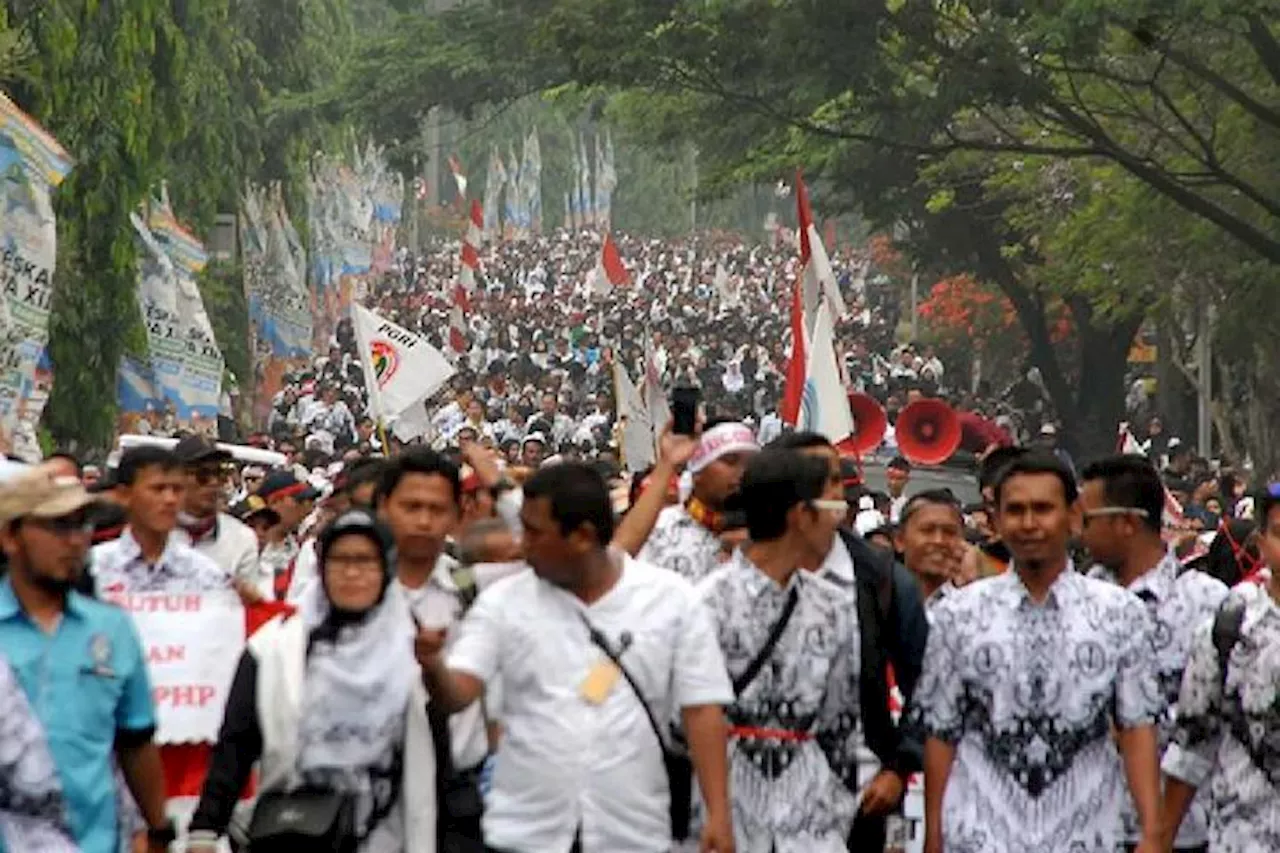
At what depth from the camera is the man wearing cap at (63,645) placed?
7590mm

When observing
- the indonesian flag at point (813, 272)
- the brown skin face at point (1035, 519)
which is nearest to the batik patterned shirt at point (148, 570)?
the brown skin face at point (1035, 519)

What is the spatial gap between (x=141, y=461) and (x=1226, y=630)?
3.49m

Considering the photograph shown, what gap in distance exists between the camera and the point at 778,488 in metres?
8.30

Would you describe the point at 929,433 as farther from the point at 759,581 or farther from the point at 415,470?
the point at 415,470

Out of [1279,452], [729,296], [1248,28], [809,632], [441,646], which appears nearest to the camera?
[441,646]

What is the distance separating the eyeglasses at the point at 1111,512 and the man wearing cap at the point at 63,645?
2872 millimetres

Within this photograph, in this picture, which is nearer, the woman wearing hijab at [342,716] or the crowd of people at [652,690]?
the crowd of people at [652,690]

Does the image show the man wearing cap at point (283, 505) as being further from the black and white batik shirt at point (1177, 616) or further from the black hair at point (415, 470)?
the black hair at point (415, 470)

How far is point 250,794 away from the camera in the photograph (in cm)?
815

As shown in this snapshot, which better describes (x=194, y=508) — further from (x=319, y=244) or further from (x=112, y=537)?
(x=319, y=244)

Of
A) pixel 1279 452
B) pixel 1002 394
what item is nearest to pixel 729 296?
pixel 1002 394

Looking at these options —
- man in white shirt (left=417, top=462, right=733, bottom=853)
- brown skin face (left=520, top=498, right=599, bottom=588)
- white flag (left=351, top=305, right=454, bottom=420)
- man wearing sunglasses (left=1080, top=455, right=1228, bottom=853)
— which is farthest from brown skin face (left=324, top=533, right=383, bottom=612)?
white flag (left=351, top=305, right=454, bottom=420)

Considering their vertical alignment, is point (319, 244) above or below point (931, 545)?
above

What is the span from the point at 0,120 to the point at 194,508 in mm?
9829
